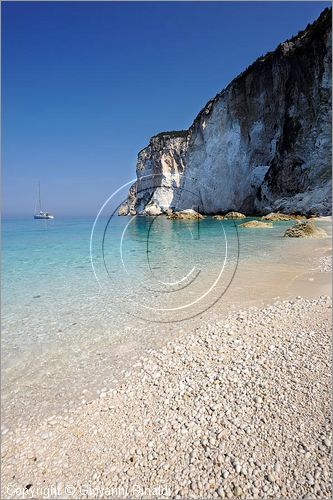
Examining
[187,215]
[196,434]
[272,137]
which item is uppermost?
[272,137]

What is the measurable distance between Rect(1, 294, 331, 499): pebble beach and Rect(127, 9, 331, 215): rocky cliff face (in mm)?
30428

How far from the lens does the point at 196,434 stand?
2.82 meters

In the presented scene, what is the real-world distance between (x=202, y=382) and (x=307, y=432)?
126 cm

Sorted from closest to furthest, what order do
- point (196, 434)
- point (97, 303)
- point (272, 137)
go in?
point (196, 434) → point (97, 303) → point (272, 137)

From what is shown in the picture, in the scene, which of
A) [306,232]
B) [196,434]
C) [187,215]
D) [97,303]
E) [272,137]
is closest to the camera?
[196,434]

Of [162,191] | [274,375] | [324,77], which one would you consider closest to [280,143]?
[324,77]

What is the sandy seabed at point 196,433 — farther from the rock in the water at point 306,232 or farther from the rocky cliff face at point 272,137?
the rocky cliff face at point 272,137

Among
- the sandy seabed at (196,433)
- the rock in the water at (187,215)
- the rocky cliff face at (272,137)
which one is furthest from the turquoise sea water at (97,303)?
the rock in the water at (187,215)

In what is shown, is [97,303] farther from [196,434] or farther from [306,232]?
[306,232]

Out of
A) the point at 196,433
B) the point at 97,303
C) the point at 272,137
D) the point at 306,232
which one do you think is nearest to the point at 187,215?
the point at 272,137

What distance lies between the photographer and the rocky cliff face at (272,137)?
118 ft

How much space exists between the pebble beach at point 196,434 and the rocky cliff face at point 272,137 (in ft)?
99.8

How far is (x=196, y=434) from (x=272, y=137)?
4830 cm

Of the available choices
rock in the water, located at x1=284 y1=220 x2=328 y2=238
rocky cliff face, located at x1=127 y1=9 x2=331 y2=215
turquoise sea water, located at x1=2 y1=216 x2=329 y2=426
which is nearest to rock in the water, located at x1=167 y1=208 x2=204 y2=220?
rocky cliff face, located at x1=127 y1=9 x2=331 y2=215
